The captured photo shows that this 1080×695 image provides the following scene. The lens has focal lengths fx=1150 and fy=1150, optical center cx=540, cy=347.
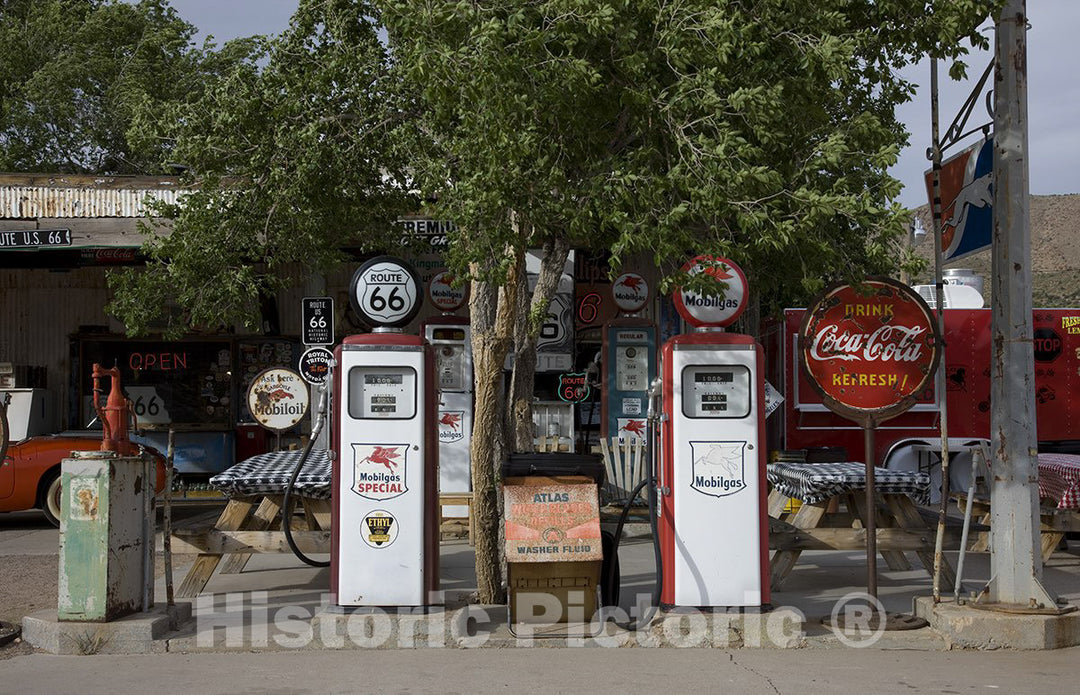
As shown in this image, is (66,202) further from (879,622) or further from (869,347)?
(879,622)

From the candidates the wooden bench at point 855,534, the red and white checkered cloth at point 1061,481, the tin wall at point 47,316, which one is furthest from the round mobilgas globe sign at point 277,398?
the red and white checkered cloth at point 1061,481

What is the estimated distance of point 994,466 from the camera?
752cm

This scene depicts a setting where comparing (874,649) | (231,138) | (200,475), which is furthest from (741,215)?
(200,475)

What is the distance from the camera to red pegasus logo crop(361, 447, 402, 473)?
7266 millimetres

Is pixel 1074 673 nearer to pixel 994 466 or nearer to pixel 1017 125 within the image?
pixel 994 466

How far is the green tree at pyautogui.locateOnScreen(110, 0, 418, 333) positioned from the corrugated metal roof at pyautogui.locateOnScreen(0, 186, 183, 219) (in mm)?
4416

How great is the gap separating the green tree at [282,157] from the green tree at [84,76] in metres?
17.1

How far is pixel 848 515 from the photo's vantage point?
32.8 feet

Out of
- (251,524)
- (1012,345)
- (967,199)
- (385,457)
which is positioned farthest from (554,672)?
(967,199)

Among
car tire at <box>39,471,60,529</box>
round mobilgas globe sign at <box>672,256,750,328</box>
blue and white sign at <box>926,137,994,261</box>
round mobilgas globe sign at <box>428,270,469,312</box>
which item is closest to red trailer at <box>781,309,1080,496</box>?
round mobilgas globe sign at <box>428,270,469,312</box>

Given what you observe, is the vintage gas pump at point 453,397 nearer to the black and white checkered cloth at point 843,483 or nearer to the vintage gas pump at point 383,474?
the black and white checkered cloth at point 843,483

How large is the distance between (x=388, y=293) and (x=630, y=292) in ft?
27.1

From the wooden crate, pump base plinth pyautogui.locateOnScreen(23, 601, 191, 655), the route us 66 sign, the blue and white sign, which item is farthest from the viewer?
the blue and white sign

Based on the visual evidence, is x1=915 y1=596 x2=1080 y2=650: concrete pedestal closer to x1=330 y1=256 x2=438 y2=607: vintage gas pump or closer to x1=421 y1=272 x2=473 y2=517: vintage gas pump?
x1=330 y1=256 x2=438 y2=607: vintage gas pump
